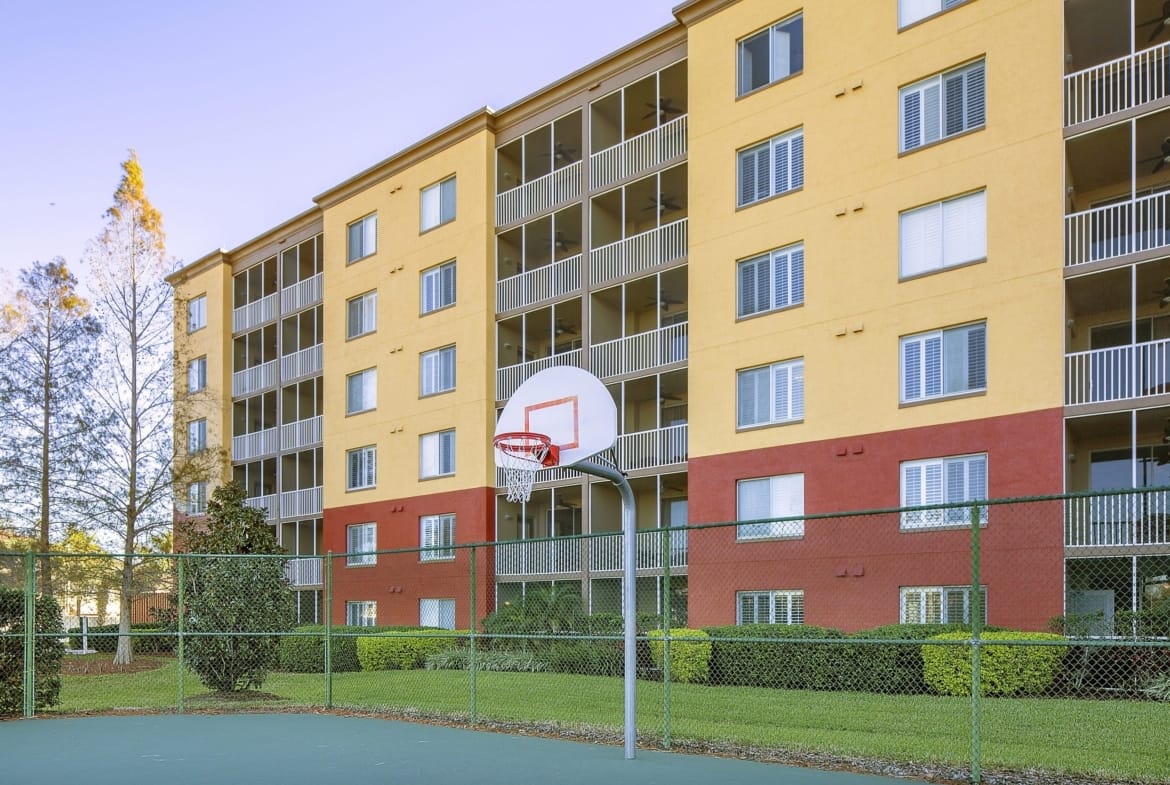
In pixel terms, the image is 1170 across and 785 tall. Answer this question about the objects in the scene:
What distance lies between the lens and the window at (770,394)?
21719 millimetres

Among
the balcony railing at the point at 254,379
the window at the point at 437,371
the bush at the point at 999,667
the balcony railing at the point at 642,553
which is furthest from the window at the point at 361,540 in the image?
the bush at the point at 999,667

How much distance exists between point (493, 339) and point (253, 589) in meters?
12.4

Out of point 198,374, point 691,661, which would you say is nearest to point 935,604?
point 691,661

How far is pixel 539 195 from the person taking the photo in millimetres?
27906

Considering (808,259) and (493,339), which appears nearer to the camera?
(808,259)

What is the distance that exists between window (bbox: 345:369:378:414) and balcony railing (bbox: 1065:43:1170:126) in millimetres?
19909

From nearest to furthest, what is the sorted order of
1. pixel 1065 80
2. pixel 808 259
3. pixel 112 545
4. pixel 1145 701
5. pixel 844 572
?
1. pixel 1145 701
2. pixel 1065 80
3. pixel 844 572
4. pixel 808 259
5. pixel 112 545

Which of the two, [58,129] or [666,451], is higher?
[58,129]

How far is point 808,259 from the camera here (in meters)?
21.5

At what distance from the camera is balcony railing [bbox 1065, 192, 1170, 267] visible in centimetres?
1823

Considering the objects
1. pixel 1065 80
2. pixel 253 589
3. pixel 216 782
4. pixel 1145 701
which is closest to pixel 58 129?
pixel 253 589

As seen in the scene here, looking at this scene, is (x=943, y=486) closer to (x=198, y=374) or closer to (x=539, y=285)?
(x=539, y=285)

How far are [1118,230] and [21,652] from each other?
18366 millimetres

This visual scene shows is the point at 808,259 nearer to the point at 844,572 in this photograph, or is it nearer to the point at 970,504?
the point at 844,572
